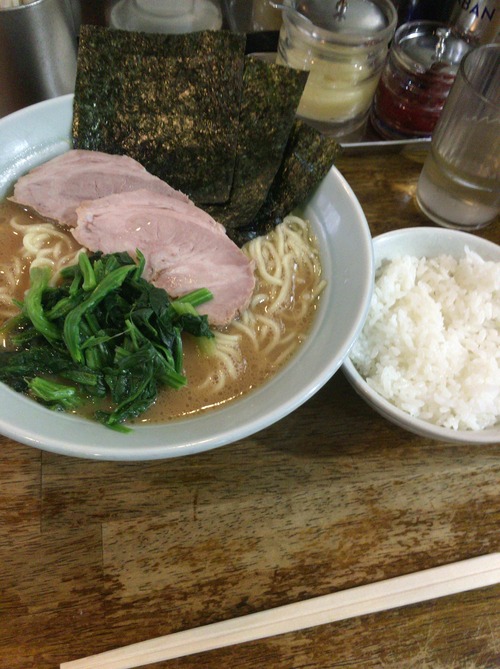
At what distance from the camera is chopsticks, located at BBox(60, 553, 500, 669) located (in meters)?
1.31

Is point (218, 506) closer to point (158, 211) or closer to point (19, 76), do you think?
point (158, 211)

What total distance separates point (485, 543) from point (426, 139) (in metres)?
1.82

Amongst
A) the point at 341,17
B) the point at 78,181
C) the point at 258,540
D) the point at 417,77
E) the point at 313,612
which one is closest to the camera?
the point at 313,612

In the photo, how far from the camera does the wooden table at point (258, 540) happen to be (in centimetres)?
137

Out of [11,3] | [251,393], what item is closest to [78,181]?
[11,3]

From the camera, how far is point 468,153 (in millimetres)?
2041

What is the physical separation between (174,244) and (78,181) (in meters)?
0.43

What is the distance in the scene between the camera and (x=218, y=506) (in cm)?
155

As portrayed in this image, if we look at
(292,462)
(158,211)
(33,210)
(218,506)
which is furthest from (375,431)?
(33,210)

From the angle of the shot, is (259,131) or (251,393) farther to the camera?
(259,131)

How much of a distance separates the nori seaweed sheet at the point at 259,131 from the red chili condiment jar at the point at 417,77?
0.78 m

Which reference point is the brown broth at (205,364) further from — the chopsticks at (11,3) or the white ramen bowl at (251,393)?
the chopsticks at (11,3)

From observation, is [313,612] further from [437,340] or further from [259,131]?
[259,131]

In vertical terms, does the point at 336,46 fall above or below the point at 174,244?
above
